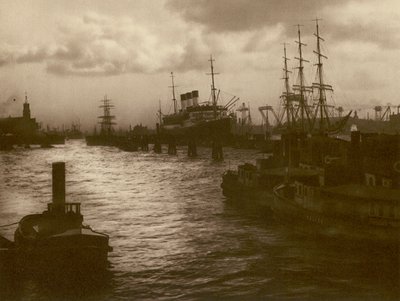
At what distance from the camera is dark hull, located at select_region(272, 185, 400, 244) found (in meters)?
25.7

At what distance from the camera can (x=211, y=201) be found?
157 ft

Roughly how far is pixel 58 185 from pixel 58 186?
2.2 inches

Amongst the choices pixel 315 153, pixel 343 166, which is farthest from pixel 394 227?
pixel 315 153

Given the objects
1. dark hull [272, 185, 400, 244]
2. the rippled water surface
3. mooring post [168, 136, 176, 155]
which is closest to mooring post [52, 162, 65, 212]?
the rippled water surface

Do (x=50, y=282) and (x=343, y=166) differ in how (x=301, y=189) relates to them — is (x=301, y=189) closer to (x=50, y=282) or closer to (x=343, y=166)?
(x=343, y=166)

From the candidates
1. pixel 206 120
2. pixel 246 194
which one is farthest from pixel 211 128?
pixel 246 194

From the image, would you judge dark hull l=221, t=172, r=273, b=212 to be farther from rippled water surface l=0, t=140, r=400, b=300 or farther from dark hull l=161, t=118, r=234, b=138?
dark hull l=161, t=118, r=234, b=138

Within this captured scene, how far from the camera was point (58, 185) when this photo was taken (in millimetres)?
26453

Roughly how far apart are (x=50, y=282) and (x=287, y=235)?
53.1 feet

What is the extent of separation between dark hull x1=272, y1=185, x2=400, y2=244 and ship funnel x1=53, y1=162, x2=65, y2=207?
1510 centimetres

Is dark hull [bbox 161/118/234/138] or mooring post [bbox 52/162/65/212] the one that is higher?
dark hull [bbox 161/118/234/138]

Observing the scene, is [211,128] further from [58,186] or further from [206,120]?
[58,186]

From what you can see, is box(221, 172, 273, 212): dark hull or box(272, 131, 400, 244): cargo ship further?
box(221, 172, 273, 212): dark hull

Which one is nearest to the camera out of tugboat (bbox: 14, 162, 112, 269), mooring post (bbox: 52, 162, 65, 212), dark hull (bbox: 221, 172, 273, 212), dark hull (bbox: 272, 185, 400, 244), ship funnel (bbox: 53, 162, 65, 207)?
tugboat (bbox: 14, 162, 112, 269)
